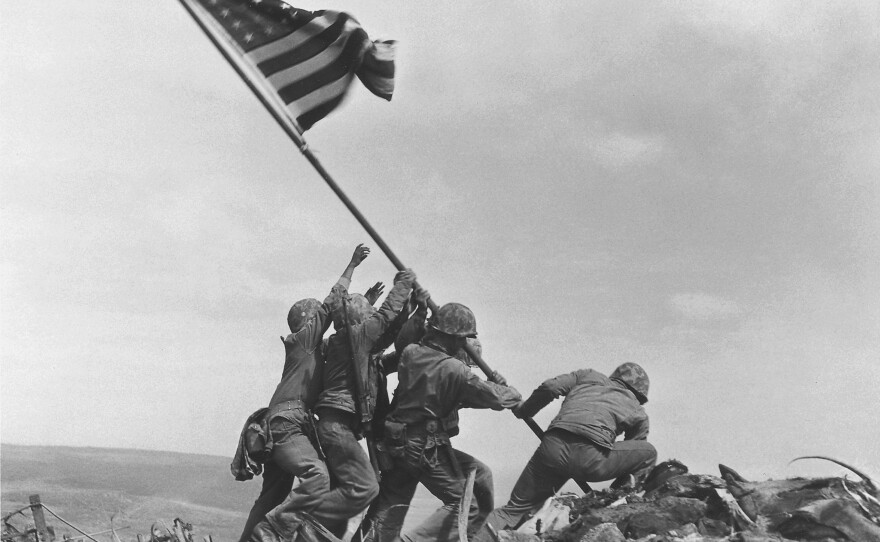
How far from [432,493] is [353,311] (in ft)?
6.59

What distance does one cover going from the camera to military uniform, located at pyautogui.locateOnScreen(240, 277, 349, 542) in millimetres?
9219

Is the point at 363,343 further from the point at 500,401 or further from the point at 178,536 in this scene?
the point at 178,536

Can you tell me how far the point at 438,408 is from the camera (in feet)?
30.9

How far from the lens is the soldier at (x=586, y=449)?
934 centimetres

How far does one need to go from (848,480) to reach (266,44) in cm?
668

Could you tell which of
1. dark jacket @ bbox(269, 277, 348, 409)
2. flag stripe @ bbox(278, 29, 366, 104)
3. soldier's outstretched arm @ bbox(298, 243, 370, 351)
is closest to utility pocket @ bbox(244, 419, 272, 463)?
dark jacket @ bbox(269, 277, 348, 409)

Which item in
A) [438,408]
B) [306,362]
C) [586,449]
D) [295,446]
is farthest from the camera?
[306,362]

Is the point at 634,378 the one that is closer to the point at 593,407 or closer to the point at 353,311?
the point at 593,407

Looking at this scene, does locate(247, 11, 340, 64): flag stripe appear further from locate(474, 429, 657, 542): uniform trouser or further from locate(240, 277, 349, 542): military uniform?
locate(474, 429, 657, 542): uniform trouser

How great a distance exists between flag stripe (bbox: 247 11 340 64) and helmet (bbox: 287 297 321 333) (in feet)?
8.24

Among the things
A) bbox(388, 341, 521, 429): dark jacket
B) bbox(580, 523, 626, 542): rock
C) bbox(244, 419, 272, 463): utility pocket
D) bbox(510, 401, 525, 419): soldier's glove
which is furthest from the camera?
bbox(510, 401, 525, 419): soldier's glove

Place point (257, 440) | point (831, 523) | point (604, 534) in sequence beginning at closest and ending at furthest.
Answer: point (831, 523) → point (604, 534) → point (257, 440)

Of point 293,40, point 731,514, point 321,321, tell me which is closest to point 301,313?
point 321,321

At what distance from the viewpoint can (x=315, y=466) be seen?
9367 mm
